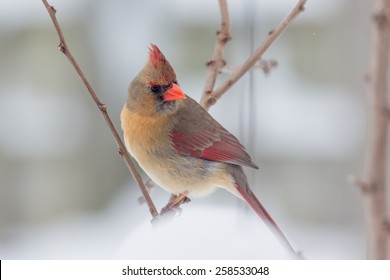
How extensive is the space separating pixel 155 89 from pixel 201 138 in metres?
0.34

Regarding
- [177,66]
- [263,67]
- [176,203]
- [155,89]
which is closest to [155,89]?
[155,89]

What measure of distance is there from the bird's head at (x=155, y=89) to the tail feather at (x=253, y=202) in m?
0.28

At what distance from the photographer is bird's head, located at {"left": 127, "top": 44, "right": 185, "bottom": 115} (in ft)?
4.45

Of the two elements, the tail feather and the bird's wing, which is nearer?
the tail feather

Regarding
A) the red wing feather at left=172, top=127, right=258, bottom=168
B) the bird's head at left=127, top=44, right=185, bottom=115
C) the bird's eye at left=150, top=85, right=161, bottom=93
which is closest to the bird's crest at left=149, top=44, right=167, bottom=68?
the bird's head at left=127, top=44, right=185, bottom=115

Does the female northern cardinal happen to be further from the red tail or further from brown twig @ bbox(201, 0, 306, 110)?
brown twig @ bbox(201, 0, 306, 110)

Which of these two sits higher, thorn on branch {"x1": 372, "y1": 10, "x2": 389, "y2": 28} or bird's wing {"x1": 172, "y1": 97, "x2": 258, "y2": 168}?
bird's wing {"x1": 172, "y1": 97, "x2": 258, "y2": 168}

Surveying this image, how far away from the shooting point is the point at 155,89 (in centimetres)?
153

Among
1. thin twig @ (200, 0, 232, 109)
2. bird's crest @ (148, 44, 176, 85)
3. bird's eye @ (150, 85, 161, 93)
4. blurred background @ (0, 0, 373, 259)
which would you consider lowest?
bird's crest @ (148, 44, 176, 85)

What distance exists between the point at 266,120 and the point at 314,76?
0.59m

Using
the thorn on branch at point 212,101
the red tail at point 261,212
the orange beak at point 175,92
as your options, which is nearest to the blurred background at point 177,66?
the red tail at point 261,212

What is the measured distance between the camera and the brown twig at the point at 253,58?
4.32 ft

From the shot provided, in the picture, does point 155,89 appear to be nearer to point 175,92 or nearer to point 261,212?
point 175,92

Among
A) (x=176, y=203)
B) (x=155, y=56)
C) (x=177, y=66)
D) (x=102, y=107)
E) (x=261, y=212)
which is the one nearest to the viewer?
(x=102, y=107)
